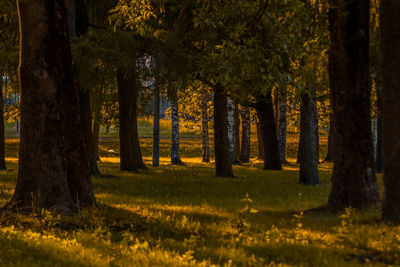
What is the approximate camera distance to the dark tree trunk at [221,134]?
2100 cm

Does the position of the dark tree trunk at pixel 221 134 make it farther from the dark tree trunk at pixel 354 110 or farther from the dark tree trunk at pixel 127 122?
the dark tree trunk at pixel 354 110

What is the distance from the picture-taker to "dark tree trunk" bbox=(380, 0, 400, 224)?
311 inches

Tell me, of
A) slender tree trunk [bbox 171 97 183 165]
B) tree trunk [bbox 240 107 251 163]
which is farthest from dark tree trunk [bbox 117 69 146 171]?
tree trunk [bbox 240 107 251 163]

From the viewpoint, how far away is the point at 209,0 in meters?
11.0

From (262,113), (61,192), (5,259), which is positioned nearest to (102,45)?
(61,192)

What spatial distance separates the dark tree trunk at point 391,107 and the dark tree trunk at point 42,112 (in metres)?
6.17

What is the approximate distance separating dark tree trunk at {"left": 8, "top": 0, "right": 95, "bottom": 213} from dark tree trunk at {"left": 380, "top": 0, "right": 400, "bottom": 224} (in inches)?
243

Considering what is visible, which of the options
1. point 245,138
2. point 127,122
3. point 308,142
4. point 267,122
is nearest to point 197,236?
point 308,142

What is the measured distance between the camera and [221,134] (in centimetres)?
2105

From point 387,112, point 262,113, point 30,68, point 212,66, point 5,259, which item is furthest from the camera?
point 262,113

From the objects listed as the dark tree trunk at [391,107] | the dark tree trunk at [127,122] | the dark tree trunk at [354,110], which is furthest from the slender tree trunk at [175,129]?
the dark tree trunk at [391,107]

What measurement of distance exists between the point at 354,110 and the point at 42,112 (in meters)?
6.52

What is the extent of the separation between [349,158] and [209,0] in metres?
5.08

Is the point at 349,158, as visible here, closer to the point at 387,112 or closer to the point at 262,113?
the point at 387,112
